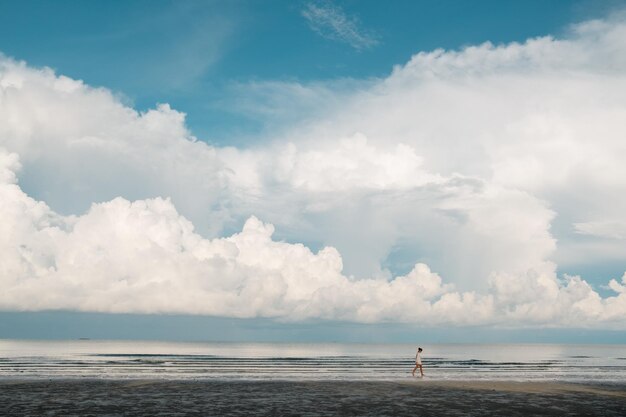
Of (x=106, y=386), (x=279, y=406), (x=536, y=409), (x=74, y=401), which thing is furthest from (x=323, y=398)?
(x=106, y=386)

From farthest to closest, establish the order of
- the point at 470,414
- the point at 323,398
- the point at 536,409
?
the point at 323,398, the point at 536,409, the point at 470,414

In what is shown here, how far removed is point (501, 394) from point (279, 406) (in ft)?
50.5

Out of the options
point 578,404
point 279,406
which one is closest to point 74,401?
point 279,406

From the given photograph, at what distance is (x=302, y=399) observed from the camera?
107 ft

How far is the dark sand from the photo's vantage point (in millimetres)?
27375

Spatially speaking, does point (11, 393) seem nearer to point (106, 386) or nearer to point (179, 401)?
point (106, 386)

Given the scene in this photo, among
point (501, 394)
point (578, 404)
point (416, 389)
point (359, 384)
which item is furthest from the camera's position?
point (359, 384)

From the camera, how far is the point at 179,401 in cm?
Answer: 3130

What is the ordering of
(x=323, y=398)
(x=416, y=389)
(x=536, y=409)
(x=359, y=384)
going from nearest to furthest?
(x=536, y=409), (x=323, y=398), (x=416, y=389), (x=359, y=384)

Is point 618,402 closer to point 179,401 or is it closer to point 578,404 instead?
point 578,404

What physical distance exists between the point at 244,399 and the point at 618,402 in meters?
21.3

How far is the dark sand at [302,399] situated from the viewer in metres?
27.4

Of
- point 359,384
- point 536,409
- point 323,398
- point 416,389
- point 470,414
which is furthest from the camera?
point 359,384

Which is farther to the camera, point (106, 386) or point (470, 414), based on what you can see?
point (106, 386)
